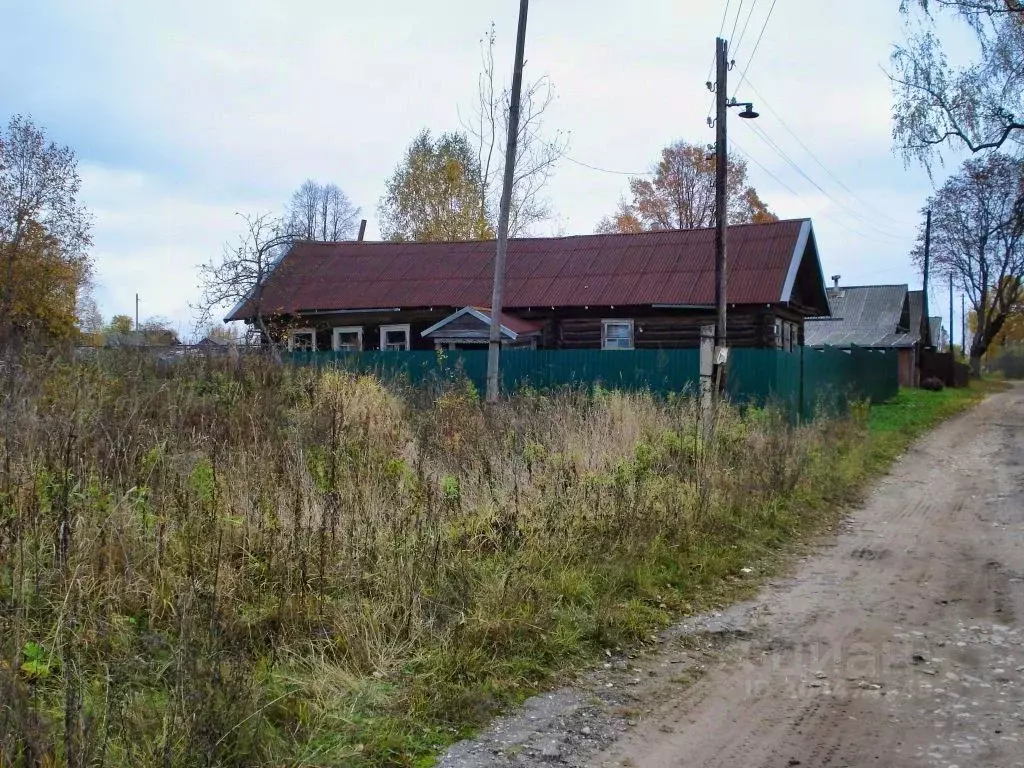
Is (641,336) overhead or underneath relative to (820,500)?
overhead

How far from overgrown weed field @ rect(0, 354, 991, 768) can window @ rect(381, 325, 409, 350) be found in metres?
16.6

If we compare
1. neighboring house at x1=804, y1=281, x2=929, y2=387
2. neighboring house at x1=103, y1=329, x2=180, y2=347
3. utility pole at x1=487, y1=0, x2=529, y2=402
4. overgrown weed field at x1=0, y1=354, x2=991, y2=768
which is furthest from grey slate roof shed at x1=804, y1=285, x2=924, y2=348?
overgrown weed field at x1=0, y1=354, x2=991, y2=768

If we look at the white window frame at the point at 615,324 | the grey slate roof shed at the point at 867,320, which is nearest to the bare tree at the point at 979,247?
the grey slate roof shed at the point at 867,320

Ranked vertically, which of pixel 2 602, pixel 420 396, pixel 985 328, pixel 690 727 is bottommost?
pixel 690 727

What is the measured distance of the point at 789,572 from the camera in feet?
23.2

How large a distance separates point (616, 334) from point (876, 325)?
27.3 m

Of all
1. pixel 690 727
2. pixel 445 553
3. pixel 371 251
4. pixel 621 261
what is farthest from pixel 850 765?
pixel 371 251

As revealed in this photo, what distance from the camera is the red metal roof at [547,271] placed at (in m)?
23.0

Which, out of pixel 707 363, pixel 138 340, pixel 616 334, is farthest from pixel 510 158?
pixel 616 334

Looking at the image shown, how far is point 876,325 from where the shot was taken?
150 feet

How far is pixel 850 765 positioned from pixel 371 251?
26.4 metres

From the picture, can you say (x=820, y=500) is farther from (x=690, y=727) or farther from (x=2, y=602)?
(x=2, y=602)

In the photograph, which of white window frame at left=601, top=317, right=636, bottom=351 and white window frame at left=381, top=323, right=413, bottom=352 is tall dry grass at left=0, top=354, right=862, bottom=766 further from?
white window frame at left=381, top=323, right=413, bottom=352

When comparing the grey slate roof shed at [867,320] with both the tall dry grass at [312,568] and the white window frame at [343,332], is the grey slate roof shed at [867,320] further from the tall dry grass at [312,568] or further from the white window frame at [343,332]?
the tall dry grass at [312,568]
